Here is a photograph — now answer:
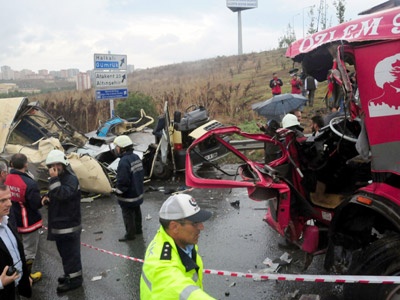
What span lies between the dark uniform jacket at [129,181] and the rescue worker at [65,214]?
4.37 feet

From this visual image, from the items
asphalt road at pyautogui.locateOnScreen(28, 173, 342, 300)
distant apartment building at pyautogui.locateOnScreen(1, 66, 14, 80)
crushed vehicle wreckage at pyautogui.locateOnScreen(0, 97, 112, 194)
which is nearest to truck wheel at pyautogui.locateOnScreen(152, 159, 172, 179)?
crushed vehicle wreckage at pyautogui.locateOnScreen(0, 97, 112, 194)

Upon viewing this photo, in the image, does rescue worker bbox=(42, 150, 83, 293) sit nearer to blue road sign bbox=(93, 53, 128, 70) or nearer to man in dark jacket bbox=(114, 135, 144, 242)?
man in dark jacket bbox=(114, 135, 144, 242)

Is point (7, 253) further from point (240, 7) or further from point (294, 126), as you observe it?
point (240, 7)

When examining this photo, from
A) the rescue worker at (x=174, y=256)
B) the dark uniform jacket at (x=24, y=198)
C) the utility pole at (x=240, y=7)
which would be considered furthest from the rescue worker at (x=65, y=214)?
the utility pole at (x=240, y=7)

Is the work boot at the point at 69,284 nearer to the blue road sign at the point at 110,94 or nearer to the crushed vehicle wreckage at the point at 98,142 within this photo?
the crushed vehicle wreckage at the point at 98,142

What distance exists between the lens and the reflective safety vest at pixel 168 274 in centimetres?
191

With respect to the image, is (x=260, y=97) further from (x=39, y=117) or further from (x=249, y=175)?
(x=249, y=175)

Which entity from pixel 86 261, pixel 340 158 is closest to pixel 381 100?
pixel 340 158

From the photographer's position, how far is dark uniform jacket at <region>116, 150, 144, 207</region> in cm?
611

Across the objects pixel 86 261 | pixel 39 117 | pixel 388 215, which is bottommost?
pixel 86 261

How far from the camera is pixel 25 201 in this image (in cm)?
488

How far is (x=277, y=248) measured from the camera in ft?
18.6

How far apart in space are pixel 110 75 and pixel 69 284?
856 centimetres

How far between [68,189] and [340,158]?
3.44 metres
